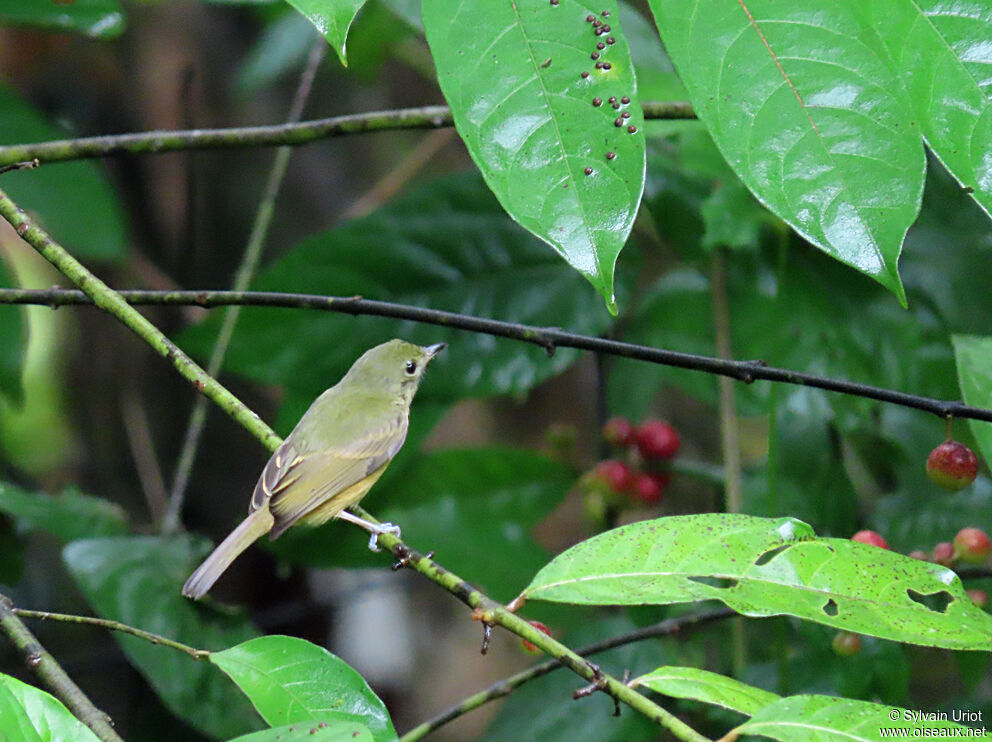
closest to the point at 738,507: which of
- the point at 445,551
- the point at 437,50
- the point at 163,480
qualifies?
the point at 445,551

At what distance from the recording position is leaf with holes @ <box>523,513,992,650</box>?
1137mm

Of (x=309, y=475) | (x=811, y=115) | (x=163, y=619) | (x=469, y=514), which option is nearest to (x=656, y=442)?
(x=469, y=514)

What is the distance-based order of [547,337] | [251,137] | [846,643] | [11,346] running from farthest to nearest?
[11,346]
[846,643]
[251,137]
[547,337]

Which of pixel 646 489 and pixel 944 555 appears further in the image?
pixel 646 489

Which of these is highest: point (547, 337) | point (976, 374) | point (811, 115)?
point (811, 115)

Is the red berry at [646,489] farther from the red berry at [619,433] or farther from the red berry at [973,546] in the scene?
the red berry at [973,546]

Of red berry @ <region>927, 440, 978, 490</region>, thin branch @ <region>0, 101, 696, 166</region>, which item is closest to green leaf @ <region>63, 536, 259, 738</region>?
thin branch @ <region>0, 101, 696, 166</region>

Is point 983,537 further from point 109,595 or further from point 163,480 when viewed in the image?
point 163,480

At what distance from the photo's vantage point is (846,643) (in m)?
1.92

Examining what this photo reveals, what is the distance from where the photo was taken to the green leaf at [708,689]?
45.8 inches

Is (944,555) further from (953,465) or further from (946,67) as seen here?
(946,67)

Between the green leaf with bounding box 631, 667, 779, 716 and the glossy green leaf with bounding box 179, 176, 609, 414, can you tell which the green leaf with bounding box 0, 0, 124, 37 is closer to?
the glossy green leaf with bounding box 179, 176, 609, 414

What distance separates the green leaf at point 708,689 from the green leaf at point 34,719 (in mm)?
635

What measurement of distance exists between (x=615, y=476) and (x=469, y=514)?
540 mm
